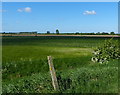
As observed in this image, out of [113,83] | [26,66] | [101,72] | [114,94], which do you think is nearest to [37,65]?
[26,66]

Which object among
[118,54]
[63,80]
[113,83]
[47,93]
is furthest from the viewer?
[118,54]

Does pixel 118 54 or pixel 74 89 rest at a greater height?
pixel 118 54

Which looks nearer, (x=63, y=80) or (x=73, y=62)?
(x=63, y=80)

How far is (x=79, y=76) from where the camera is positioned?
13625mm

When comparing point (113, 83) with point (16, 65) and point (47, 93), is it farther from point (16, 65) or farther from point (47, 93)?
point (16, 65)

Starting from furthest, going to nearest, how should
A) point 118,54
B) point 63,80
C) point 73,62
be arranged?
point 73,62 < point 118,54 < point 63,80

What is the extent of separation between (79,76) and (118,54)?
2675 millimetres

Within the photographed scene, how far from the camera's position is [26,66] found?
2442 cm

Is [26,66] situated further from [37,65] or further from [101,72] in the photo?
[101,72]

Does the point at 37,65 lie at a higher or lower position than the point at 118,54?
lower

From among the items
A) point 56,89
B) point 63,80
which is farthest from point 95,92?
point 63,80

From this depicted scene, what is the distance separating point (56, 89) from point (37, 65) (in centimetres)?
1424

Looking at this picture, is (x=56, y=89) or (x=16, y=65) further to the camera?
(x=16, y=65)

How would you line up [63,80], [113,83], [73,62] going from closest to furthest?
[113,83] < [63,80] < [73,62]
